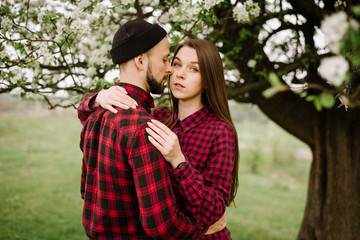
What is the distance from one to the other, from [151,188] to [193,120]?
0.93 metres

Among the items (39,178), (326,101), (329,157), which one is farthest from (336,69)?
(39,178)

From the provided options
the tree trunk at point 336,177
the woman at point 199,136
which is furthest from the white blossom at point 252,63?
the woman at point 199,136

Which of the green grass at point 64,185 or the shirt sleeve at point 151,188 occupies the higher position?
the shirt sleeve at point 151,188

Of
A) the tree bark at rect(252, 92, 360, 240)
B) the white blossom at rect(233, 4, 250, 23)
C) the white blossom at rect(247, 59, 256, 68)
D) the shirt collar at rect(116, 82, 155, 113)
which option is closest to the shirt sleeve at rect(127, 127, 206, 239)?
the shirt collar at rect(116, 82, 155, 113)

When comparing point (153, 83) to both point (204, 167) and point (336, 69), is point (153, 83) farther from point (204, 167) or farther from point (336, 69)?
point (336, 69)

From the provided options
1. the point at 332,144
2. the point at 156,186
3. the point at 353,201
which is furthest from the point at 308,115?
the point at 156,186

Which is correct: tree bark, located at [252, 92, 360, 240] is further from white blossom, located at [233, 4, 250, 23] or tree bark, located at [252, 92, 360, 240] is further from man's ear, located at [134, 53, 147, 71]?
man's ear, located at [134, 53, 147, 71]

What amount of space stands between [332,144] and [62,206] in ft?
21.3

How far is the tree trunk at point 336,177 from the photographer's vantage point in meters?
4.47

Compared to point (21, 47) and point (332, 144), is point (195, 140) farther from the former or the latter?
point (332, 144)

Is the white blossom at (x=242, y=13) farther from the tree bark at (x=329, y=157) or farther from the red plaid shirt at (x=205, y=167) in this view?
the tree bark at (x=329, y=157)

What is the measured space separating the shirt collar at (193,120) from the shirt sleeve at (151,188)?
752mm

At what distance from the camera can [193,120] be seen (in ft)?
8.39

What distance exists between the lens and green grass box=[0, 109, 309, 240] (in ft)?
21.6
